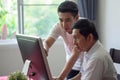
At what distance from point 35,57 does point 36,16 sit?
80.6 inches

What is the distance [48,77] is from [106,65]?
0.36 m

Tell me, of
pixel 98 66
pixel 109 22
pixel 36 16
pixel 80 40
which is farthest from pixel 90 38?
pixel 36 16

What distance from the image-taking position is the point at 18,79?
1.63 meters

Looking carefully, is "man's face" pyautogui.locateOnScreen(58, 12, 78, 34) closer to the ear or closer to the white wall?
the ear

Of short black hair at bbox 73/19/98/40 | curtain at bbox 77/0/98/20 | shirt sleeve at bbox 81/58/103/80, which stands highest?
curtain at bbox 77/0/98/20

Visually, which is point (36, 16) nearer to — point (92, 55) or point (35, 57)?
point (35, 57)

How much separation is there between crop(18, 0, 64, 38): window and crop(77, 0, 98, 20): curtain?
1.47 feet

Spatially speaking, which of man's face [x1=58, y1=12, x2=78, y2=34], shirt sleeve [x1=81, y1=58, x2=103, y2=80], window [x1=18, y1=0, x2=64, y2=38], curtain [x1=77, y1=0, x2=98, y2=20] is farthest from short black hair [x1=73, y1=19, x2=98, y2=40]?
window [x1=18, y1=0, x2=64, y2=38]

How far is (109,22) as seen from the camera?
3168 mm

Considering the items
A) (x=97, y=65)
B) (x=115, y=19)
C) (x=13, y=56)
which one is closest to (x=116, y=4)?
(x=115, y=19)

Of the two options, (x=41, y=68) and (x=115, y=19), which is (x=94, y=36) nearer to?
(x=41, y=68)

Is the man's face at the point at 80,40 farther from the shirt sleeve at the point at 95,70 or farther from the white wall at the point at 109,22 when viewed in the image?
the white wall at the point at 109,22

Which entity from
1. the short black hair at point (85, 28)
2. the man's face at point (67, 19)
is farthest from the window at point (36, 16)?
the short black hair at point (85, 28)

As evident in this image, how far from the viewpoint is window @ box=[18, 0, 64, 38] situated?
3500 millimetres
